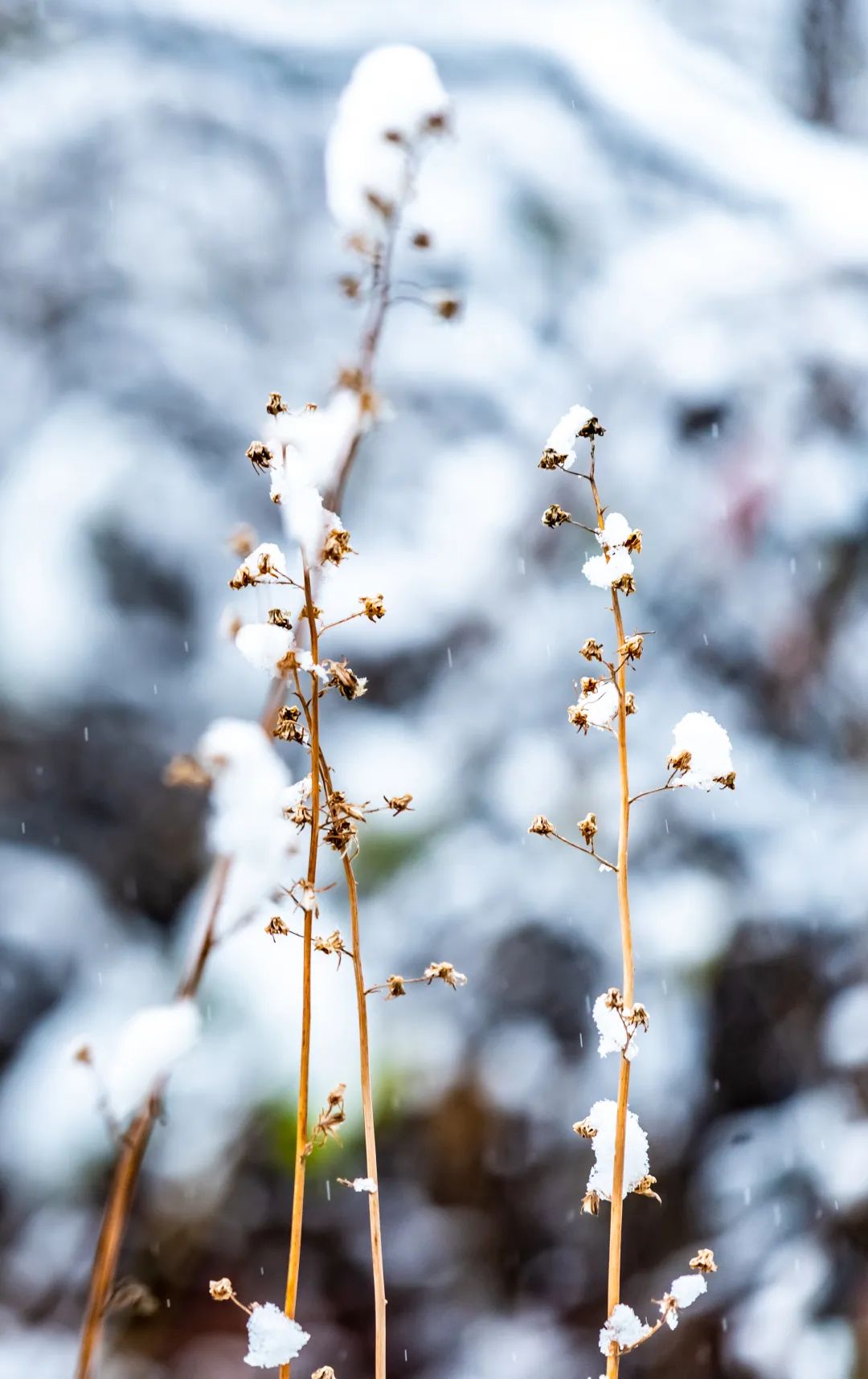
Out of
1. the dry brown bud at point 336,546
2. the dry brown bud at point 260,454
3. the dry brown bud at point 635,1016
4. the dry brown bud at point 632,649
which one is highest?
the dry brown bud at point 260,454

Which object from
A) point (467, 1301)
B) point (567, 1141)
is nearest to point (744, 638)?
point (567, 1141)

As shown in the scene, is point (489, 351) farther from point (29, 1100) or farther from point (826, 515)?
point (29, 1100)

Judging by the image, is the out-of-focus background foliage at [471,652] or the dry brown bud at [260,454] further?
the out-of-focus background foliage at [471,652]

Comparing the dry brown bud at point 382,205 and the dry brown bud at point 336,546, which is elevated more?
the dry brown bud at point 382,205

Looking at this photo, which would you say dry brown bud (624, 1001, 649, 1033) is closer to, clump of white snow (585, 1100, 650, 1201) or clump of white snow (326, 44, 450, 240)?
clump of white snow (585, 1100, 650, 1201)

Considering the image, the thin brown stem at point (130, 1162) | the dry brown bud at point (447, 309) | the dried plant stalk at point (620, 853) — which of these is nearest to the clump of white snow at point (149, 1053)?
the thin brown stem at point (130, 1162)

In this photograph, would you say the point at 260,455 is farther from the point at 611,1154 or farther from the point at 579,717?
the point at 611,1154

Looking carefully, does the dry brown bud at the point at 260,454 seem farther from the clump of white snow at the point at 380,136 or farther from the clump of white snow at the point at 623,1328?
the clump of white snow at the point at 623,1328
